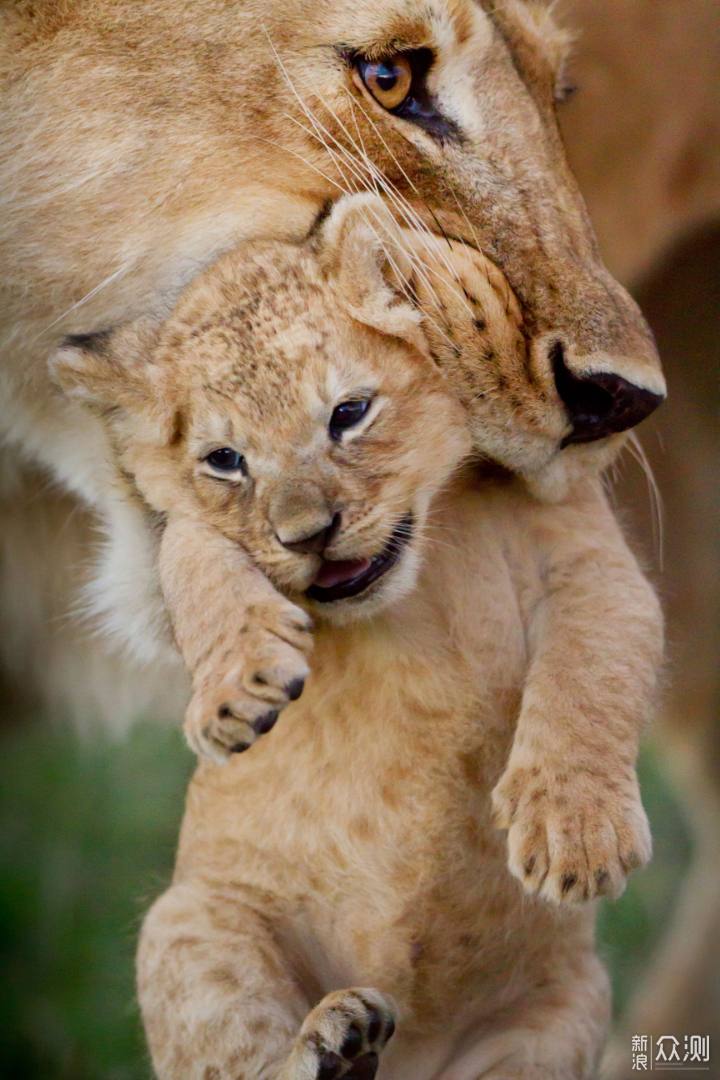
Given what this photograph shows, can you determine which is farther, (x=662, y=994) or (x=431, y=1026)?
(x=662, y=994)

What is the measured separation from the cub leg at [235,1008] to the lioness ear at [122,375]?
50 centimetres

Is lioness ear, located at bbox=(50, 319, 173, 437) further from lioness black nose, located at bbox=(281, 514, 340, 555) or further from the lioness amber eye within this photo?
the lioness amber eye

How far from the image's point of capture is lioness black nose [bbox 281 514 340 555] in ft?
3.15

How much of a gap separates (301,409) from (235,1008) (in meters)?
0.55

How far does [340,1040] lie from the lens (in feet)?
3.20

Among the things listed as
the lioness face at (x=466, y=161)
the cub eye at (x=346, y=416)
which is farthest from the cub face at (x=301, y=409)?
the lioness face at (x=466, y=161)

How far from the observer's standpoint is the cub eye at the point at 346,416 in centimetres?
103

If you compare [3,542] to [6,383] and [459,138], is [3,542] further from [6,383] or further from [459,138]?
[459,138]

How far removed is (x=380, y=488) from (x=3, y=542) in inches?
Answer: 51.1

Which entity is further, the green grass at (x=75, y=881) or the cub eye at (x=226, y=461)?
the green grass at (x=75, y=881)

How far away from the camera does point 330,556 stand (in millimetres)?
984

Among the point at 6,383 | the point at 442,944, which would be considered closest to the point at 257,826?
the point at 442,944

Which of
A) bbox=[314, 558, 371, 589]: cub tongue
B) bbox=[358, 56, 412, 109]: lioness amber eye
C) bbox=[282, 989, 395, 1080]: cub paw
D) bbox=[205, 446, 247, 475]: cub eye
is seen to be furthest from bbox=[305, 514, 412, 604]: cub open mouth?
bbox=[358, 56, 412, 109]: lioness amber eye

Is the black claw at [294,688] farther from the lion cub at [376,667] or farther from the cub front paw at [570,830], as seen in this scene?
the cub front paw at [570,830]
